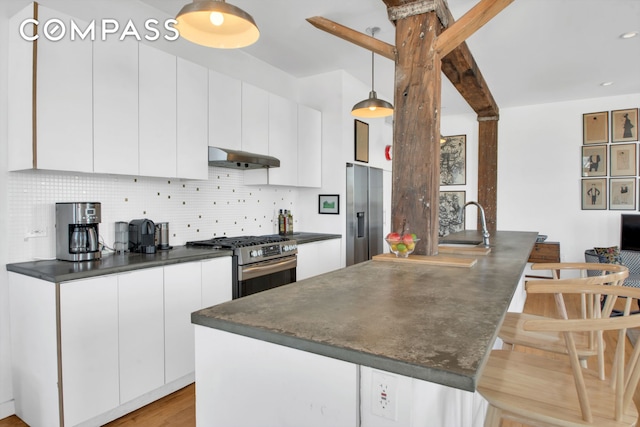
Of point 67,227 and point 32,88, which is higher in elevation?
point 32,88

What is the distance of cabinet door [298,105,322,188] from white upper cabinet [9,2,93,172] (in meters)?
2.26

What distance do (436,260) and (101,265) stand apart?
1920 millimetres

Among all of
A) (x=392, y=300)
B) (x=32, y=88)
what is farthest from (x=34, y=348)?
(x=392, y=300)

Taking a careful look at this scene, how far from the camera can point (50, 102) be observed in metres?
2.11

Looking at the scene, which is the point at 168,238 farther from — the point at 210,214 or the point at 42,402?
the point at 42,402

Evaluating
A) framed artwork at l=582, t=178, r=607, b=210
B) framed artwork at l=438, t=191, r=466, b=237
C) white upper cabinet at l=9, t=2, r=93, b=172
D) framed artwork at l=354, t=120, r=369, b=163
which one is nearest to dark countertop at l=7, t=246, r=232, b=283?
white upper cabinet at l=9, t=2, r=93, b=172

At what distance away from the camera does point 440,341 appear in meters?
0.95

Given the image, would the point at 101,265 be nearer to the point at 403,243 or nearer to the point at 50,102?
the point at 50,102

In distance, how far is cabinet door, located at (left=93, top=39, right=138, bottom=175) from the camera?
2316 mm

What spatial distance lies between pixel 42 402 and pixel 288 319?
1777 mm

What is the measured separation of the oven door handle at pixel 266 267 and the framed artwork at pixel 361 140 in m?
1.77

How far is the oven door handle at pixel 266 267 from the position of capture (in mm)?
2916

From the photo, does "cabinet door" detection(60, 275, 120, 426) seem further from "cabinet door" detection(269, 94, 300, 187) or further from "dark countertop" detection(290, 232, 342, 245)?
"cabinet door" detection(269, 94, 300, 187)

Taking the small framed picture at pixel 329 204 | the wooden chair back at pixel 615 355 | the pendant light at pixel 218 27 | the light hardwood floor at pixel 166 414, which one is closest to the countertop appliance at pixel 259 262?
the light hardwood floor at pixel 166 414
